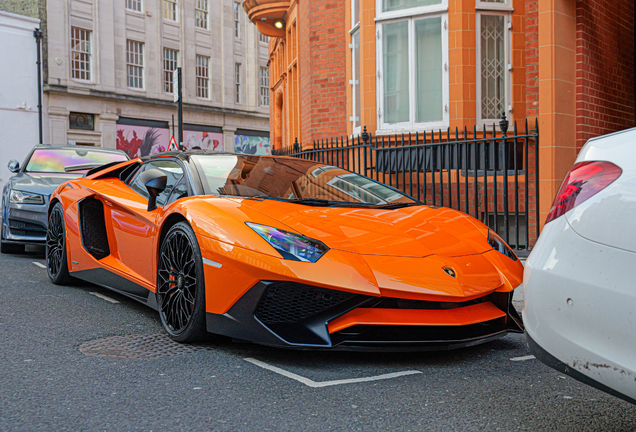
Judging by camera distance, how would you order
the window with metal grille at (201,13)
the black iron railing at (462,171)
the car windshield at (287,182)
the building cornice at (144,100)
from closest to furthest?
1. the car windshield at (287,182)
2. the black iron railing at (462,171)
3. the building cornice at (144,100)
4. the window with metal grille at (201,13)

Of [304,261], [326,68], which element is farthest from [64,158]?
[304,261]

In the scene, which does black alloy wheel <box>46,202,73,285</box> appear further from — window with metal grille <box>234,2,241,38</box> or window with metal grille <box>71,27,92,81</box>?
window with metal grille <box>234,2,241,38</box>

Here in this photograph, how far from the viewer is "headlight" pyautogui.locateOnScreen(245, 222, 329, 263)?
329cm

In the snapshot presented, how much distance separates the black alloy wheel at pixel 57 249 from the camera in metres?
5.85

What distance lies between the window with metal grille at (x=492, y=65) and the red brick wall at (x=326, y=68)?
3580 mm

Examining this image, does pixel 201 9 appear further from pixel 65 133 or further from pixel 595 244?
pixel 595 244

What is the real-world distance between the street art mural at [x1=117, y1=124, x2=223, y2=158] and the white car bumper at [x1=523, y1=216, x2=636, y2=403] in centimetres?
3032

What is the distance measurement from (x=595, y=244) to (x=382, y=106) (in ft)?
27.2

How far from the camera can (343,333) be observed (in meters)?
3.20

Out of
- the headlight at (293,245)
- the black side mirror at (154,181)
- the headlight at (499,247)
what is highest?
the black side mirror at (154,181)

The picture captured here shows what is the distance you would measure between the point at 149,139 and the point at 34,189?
85.2 ft

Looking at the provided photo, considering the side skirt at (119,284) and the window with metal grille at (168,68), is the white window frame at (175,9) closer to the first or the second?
the window with metal grille at (168,68)

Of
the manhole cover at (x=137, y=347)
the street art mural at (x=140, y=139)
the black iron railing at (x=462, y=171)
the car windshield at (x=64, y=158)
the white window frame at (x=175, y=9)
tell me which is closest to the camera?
the manhole cover at (x=137, y=347)

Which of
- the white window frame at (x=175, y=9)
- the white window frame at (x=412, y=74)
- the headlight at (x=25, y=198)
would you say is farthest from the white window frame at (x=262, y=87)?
the headlight at (x=25, y=198)
